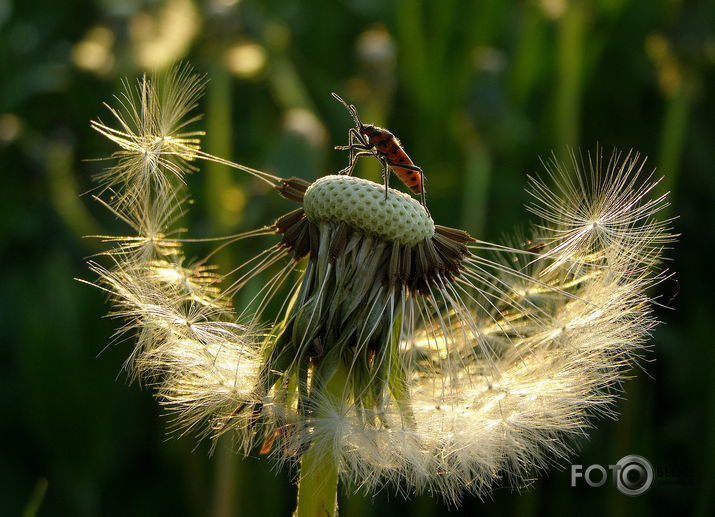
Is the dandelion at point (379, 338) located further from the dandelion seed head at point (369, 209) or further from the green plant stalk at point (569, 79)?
the green plant stalk at point (569, 79)

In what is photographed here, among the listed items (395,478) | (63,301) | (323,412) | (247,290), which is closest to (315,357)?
(323,412)

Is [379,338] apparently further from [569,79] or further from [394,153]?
[569,79]

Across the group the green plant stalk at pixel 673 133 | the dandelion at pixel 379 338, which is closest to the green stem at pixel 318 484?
the dandelion at pixel 379 338

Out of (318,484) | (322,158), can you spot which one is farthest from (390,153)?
(322,158)

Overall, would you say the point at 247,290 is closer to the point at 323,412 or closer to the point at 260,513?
the point at 260,513

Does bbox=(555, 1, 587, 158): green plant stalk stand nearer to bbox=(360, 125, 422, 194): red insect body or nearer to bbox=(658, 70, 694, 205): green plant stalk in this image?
bbox=(658, 70, 694, 205): green plant stalk

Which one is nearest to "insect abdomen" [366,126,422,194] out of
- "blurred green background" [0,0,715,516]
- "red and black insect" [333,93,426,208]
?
"red and black insect" [333,93,426,208]
